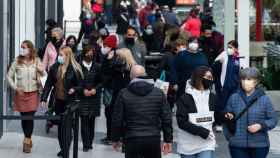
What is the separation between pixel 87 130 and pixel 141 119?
4.37 meters

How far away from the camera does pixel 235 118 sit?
10516 mm

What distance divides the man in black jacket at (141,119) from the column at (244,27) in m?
8.36

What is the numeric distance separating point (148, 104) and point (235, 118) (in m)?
0.98

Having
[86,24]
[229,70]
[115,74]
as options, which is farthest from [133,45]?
[86,24]

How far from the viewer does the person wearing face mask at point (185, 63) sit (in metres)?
15.8

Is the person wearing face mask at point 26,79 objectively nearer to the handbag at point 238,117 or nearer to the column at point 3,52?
the column at point 3,52

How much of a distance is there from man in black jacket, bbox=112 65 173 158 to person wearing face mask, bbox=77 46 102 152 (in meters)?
4.02

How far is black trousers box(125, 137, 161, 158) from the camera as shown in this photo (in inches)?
412

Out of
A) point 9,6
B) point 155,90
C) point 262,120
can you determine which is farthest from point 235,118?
point 9,6

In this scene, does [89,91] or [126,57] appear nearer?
[89,91]

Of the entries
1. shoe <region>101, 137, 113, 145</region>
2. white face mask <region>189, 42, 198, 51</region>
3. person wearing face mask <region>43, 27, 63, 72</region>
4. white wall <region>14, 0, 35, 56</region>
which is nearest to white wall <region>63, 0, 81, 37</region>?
white wall <region>14, 0, 35, 56</region>

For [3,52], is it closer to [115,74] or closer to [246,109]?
[115,74]

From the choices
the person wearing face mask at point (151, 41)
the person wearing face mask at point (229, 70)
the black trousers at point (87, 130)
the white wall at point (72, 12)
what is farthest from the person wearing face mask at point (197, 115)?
the white wall at point (72, 12)

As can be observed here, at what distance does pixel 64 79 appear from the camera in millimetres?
14430
